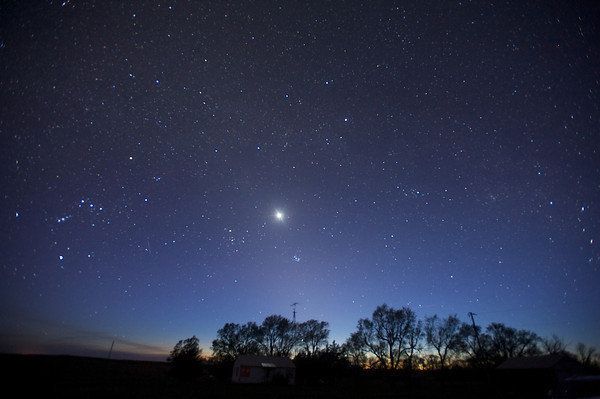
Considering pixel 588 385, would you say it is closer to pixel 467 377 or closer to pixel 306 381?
pixel 306 381

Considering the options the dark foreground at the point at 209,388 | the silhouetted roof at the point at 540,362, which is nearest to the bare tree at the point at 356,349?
the dark foreground at the point at 209,388

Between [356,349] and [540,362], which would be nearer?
[540,362]

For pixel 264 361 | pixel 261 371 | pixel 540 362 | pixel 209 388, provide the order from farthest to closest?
pixel 264 361 → pixel 261 371 → pixel 540 362 → pixel 209 388

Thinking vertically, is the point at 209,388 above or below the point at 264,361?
below

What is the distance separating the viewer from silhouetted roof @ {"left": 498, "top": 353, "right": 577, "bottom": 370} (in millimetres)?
34906

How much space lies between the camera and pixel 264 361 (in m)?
51.2

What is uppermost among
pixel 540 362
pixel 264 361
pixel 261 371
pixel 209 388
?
pixel 540 362

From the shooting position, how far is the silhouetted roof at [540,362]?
34906mm

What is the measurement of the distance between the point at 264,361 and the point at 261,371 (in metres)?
2.12

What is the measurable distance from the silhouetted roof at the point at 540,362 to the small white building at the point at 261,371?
3130 cm

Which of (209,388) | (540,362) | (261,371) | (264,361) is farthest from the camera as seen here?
(264,361)

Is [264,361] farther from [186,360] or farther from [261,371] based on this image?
[186,360]

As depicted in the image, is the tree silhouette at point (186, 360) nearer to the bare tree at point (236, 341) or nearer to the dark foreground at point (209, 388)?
the dark foreground at point (209, 388)

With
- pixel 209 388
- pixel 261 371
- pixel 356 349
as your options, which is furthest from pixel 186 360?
pixel 356 349
